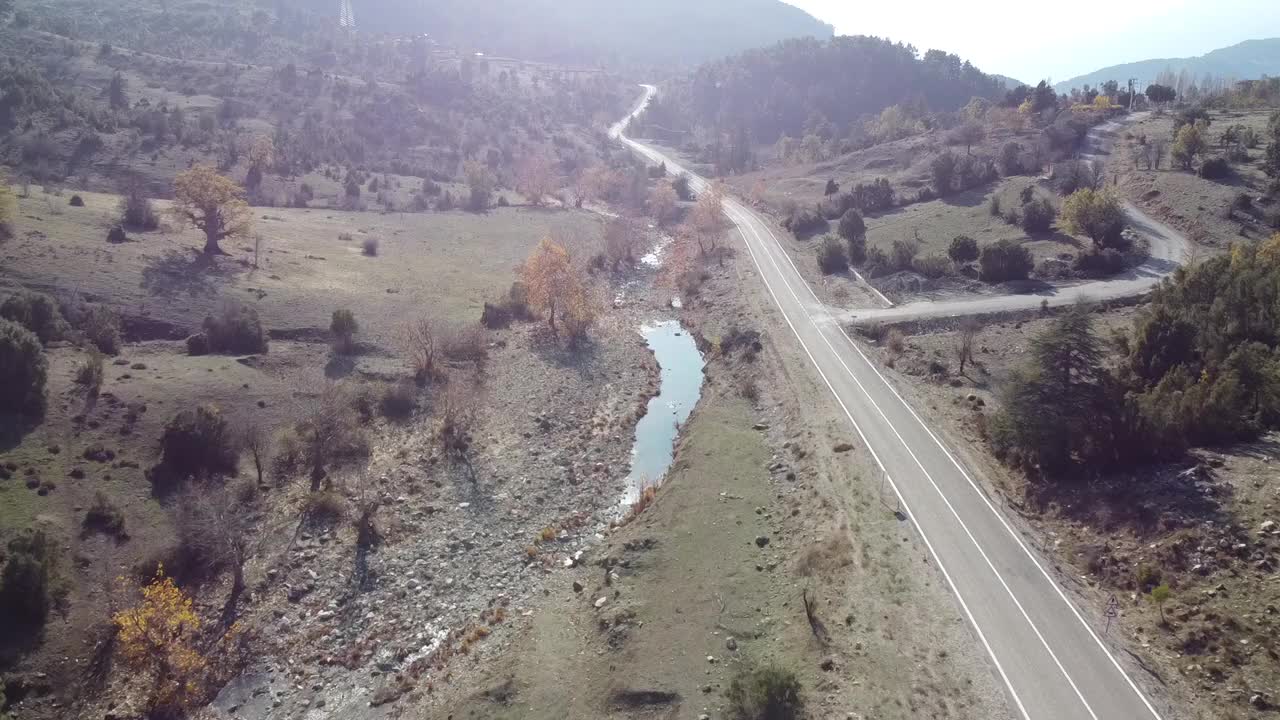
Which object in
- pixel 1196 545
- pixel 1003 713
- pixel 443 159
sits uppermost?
pixel 443 159

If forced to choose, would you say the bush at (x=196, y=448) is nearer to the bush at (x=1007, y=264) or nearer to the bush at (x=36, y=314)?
the bush at (x=36, y=314)

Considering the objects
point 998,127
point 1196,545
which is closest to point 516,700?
point 1196,545

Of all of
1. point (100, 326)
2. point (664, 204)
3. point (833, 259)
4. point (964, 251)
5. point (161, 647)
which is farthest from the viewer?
point (664, 204)

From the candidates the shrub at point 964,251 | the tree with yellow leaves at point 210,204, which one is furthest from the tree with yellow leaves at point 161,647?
the shrub at point 964,251

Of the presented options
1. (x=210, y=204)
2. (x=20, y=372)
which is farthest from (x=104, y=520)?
(x=210, y=204)

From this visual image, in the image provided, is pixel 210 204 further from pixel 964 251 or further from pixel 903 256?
pixel 964 251

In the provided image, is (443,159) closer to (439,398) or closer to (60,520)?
(439,398)

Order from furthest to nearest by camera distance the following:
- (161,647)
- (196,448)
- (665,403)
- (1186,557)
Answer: (665,403), (196,448), (1186,557), (161,647)
